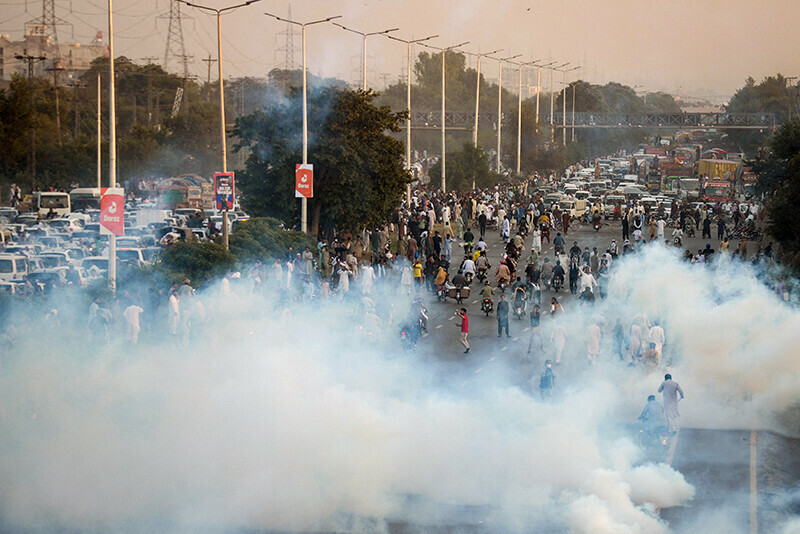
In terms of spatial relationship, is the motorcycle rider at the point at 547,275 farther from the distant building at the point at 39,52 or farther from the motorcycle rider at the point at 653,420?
the distant building at the point at 39,52

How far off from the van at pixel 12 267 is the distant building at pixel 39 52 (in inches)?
781

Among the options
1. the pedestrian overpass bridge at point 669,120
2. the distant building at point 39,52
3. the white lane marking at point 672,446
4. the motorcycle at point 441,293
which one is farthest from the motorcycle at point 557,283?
the pedestrian overpass bridge at point 669,120

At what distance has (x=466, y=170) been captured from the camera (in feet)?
224

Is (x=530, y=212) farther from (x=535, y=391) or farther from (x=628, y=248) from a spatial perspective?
(x=535, y=391)

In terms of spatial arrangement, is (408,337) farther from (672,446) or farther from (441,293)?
(441,293)

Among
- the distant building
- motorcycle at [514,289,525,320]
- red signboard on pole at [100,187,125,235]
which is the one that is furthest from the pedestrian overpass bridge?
red signboard on pole at [100,187,125,235]

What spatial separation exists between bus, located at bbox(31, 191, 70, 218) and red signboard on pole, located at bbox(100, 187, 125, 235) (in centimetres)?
2637

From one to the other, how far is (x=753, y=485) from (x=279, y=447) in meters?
6.49

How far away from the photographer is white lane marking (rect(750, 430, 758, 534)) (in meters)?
13.3

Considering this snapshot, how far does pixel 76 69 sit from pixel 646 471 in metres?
83.1

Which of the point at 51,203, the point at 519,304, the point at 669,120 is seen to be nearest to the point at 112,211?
the point at 519,304

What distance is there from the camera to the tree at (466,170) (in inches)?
2660

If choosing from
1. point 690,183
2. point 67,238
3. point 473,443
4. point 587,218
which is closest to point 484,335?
point 473,443

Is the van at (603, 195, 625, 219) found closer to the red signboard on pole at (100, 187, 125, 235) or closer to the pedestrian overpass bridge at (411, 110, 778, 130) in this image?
the red signboard on pole at (100, 187, 125, 235)
